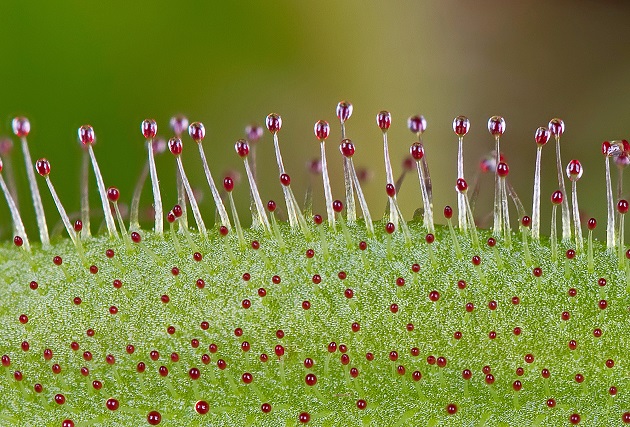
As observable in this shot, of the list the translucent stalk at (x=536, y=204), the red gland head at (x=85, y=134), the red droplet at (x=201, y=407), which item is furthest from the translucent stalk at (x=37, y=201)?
the translucent stalk at (x=536, y=204)

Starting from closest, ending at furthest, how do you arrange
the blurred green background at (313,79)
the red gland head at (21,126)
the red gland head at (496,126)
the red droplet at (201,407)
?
the red droplet at (201,407) < the red gland head at (496,126) < the red gland head at (21,126) < the blurred green background at (313,79)

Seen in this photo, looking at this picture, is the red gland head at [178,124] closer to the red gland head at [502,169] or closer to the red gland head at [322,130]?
the red gland head at [322,130]

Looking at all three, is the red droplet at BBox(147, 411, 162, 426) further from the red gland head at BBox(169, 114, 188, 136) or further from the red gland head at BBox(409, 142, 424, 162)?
the red gland head at BBox(409, 142, 424, 162)

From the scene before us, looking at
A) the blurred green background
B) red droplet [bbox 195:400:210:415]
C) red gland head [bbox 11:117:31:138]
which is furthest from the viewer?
the blurred green background

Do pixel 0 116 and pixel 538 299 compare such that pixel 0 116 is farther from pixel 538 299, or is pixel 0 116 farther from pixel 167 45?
→ pixel 538 299

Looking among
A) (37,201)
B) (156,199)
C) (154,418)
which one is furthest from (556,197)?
(37,201)

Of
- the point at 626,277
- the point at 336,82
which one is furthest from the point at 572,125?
the point at 626,277

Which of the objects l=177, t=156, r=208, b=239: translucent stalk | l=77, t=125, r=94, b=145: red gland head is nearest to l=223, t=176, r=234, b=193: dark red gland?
l=177, t=156, r=208, b=239: translucent stalk

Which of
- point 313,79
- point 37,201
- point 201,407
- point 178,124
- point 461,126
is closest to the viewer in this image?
point 201,407

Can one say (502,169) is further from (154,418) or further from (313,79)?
(313,79)
